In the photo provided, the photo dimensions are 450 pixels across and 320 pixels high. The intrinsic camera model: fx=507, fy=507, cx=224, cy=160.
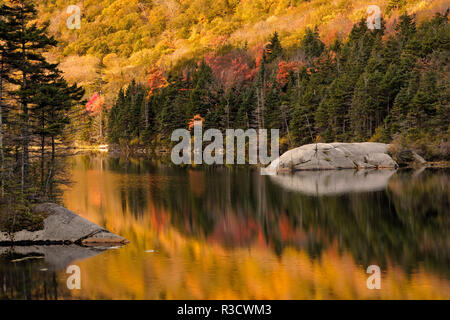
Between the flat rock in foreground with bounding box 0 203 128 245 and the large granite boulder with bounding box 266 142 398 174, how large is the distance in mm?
31112

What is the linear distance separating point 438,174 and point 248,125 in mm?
34759

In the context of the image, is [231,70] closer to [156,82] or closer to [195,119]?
[156,82]

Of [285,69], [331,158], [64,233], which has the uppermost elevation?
[285,69]

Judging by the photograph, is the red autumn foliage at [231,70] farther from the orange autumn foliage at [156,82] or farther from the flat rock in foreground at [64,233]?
the flat rock in foreground at [64,233]

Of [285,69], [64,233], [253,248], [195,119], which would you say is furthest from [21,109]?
[285,69]

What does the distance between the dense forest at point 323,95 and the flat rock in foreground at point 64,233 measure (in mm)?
41904

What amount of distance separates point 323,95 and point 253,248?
5369 centimetres

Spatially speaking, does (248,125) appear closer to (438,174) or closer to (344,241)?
(438,174)

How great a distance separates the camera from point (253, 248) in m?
18.9

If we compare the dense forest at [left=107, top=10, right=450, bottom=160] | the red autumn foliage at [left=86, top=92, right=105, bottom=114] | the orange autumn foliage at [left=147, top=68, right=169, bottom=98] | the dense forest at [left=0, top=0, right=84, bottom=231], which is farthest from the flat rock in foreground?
the red autumn foliage at [left=86, top=92, right=105, bottom=114]

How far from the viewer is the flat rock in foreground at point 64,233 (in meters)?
18.8

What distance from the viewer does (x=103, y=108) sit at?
118 meters
